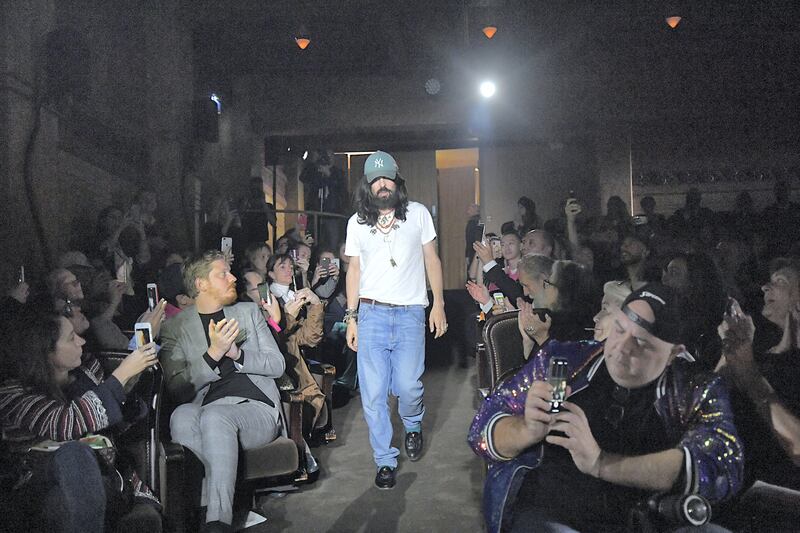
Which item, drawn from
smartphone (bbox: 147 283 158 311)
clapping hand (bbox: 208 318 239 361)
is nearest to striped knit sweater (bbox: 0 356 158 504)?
clapping hand (bbox: 208 318 239 361)

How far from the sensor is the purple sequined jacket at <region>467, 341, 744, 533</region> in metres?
1.76

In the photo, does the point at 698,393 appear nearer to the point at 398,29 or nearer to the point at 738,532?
the point at 738,532

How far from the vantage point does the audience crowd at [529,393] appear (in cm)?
183

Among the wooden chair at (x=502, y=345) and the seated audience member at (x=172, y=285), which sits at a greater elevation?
the seated audience member at (x=172, y=285)

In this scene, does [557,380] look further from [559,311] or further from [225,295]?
[225,295]

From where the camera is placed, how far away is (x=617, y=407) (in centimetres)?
188

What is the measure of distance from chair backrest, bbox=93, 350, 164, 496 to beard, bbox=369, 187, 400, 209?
141cm

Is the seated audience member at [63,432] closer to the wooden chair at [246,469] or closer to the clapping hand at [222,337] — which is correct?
the wooden chair at [246,469]

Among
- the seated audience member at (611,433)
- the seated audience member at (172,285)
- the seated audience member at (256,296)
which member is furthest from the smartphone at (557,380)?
the seated audience member at (172,285)

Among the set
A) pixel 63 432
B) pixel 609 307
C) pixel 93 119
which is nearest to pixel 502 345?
pixel 609 307

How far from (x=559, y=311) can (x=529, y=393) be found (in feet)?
4.66

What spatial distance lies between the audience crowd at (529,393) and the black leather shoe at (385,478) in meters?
0.35

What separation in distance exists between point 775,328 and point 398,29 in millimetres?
8169

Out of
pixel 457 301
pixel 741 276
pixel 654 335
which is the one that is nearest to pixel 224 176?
pixel 457 301
